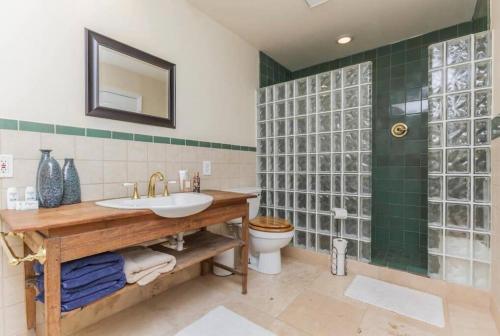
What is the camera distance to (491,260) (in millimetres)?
1502

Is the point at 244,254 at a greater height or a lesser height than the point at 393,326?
greater

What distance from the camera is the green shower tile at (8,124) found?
1116 mm

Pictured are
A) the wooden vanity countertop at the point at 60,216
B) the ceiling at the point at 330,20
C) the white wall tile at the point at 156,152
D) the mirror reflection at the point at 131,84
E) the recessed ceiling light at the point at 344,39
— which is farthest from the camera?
the recessed ceiling light at the point at 344,39

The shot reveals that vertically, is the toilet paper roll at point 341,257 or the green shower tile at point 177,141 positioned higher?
the green shower tile at point 177,141

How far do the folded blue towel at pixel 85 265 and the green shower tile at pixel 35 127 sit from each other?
642 mm

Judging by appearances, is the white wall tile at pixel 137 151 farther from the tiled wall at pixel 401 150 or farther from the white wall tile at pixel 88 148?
the tiled wall at pixel 401 150

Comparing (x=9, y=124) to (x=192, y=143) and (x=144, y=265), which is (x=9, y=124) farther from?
(x=192, y=143)

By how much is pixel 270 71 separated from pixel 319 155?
1246 mm

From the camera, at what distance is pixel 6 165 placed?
1124 millimetres

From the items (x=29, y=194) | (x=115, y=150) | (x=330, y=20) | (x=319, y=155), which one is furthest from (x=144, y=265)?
(x=330, y=20)

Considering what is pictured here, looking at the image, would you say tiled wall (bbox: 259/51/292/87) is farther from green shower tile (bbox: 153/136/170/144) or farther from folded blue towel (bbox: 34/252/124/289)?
folded blue towel (bbox: 34/252/124/289)

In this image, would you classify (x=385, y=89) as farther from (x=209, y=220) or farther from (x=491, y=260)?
(x=209, y=220)

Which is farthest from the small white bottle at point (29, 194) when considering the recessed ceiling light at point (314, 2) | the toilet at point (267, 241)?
the recessed ceiling light at point (314, 2)

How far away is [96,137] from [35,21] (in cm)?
61
